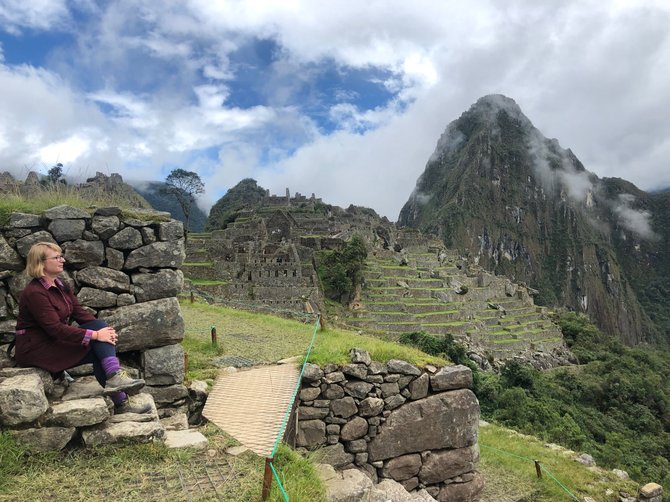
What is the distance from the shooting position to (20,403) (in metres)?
3.38

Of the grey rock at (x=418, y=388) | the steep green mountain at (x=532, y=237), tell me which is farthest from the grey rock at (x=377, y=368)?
the steep green mountain at (x=532, y=237)

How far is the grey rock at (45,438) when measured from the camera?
3.36 metres

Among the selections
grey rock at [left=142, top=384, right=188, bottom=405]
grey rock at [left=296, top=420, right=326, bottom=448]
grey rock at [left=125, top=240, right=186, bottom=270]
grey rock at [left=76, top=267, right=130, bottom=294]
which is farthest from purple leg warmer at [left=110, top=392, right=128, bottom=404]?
grey rock at [left=296, top=420, right=326, bottom=448]

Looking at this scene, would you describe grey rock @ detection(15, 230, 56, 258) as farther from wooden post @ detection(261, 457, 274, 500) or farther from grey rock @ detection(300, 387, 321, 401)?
grey rock @ detection(300, 387, 321, 401)

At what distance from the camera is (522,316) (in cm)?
4406

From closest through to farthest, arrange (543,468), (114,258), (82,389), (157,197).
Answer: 1. (82,389)
2. (114,258)
3. (543,468)
4. (157,197)

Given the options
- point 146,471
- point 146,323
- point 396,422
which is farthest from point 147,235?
point 396,422

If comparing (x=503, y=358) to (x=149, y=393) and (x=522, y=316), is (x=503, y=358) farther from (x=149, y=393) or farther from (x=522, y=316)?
(x=149, y=393)

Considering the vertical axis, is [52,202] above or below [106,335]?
above

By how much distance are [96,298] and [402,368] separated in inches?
160

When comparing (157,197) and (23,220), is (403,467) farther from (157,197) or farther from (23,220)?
(157,197)

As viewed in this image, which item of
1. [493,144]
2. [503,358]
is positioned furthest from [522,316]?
[493,144]

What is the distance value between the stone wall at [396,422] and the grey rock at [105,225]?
3.01m

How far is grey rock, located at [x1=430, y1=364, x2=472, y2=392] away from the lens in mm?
6496
